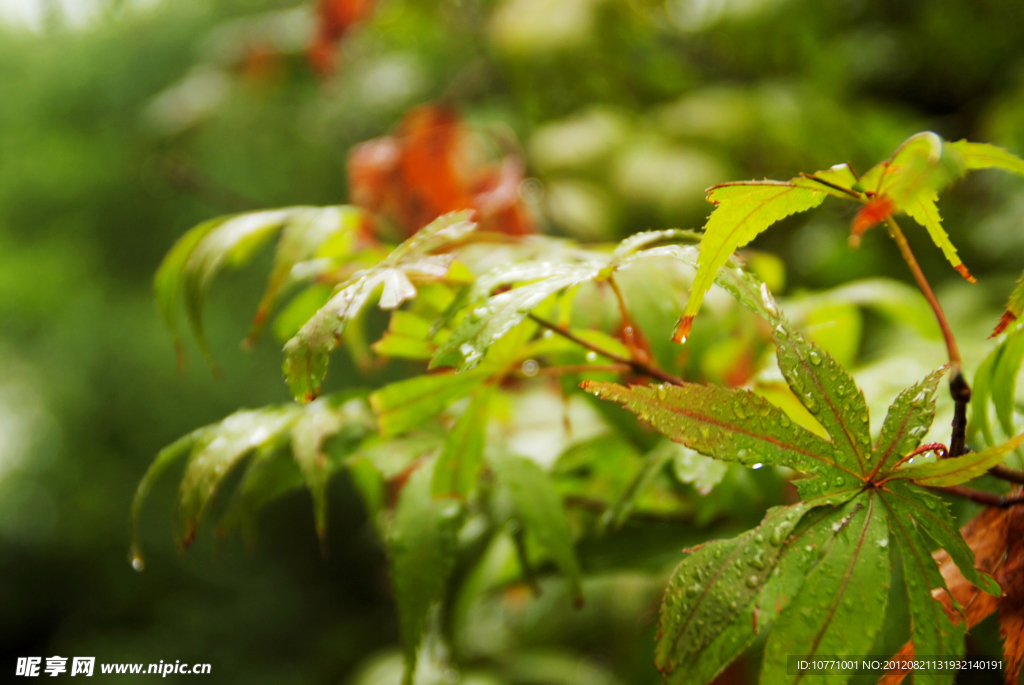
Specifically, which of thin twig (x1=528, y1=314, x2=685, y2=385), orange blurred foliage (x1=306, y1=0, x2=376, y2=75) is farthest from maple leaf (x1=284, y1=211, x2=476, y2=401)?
orange blurred foliage (x1=306, y1=0, x2=376, y2=75)

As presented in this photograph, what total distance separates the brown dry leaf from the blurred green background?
17 cm

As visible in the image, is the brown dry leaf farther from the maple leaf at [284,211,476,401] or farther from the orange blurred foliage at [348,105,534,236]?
the orange blurred foliage at [348,105,534,236]

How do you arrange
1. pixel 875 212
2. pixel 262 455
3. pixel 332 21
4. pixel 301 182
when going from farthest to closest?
pixel 301 182 < pixel 332 21 < pixel 262 455 < pixel 875 212

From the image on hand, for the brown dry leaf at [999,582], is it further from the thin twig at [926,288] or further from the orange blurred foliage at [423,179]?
the orange blurred foliage at [423,179]

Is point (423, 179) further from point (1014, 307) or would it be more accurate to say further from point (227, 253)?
point (1014, 307)

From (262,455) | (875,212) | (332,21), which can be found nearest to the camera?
(875,212)

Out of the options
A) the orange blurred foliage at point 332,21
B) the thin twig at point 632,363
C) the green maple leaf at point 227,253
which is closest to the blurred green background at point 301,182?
the orange blurred foliage at point 332,21

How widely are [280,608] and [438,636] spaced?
1018 mm

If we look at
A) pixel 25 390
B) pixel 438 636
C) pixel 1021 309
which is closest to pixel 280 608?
A: pixel 25 390

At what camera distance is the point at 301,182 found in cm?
137

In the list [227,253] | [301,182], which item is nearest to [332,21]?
[301,182]

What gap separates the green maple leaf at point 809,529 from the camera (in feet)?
0.61

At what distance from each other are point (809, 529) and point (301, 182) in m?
1.36

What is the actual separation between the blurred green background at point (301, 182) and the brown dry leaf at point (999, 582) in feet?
0.55
